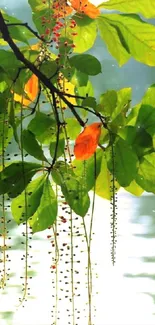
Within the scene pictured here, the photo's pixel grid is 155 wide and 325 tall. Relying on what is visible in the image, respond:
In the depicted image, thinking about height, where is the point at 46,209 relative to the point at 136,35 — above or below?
below

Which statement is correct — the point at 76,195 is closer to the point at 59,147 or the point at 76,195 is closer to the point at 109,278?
the point at 59,147

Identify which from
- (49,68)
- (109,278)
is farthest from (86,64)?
(109,278)

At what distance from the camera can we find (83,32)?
0.50 m

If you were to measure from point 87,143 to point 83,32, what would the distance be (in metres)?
0.10

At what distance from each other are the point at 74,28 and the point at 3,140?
96 mm

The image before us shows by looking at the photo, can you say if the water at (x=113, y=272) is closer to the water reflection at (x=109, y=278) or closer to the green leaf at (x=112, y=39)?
the water reflection at (x=109, y=278)

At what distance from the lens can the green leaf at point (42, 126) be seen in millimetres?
466

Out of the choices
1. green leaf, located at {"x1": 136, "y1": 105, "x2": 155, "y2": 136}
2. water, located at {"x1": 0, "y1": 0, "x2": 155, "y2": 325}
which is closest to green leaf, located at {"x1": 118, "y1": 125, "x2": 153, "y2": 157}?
green leaf, located at {"x1": 136, "y1": 105, "x2": 155, "y2": 136}

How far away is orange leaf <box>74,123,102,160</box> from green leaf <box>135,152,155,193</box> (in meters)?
0.04

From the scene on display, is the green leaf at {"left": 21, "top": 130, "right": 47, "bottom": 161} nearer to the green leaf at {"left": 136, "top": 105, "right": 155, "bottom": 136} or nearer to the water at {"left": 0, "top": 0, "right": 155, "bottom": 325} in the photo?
the green leaf at {"left": 136, "top": 105, "right": 155, "bottom": 136}

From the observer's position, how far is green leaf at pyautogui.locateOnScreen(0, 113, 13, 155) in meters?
0.46

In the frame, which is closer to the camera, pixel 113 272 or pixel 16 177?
pixel 16 177

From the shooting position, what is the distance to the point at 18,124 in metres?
0.47

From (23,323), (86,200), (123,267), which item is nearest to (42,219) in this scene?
(86,200)
